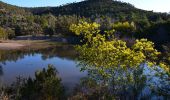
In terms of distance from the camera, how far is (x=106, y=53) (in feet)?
55.6

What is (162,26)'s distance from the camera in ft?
275

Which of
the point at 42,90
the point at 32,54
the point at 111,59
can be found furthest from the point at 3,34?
the point at 111,59

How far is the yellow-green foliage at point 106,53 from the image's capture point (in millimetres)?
16641

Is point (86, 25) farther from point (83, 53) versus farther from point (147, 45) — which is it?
point (147, 45)

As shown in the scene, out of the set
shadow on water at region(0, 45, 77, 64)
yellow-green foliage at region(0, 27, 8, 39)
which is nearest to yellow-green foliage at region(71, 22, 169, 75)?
shadow on water at region(0, 45, 77, 64)

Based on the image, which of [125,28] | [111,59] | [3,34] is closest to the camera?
[111,59]

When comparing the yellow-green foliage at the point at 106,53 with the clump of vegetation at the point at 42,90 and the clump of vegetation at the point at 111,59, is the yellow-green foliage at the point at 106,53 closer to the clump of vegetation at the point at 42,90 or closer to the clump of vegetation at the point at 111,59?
the clump of vegetation at the point at 111,59

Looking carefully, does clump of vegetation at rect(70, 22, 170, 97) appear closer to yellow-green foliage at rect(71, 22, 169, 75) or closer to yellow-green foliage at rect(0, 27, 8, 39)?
yellow-green foliage at rect(71, 22, 169, 75)

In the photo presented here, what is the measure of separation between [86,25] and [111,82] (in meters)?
3.14

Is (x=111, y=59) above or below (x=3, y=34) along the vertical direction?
above

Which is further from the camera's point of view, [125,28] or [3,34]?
[3,34]

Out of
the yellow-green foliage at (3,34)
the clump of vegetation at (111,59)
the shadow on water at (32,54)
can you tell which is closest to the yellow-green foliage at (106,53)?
the clump of vegetation at (111,59)

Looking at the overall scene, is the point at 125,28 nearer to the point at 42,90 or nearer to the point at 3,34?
the point at 3,34

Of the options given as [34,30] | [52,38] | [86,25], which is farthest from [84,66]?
[34,30]
